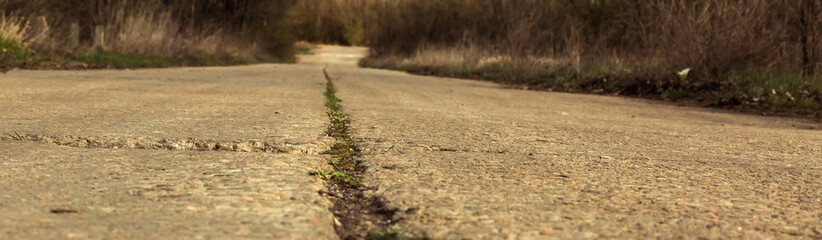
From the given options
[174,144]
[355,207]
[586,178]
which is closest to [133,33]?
[174,144]

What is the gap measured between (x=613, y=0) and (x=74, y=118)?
16.1 metres

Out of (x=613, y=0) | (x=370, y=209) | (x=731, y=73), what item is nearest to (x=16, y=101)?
(x=370, y=209)

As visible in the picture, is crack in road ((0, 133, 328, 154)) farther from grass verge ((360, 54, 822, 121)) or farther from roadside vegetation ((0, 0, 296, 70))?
roadside vegetation ((0, 0, 296, 70))

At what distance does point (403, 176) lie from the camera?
2289mm

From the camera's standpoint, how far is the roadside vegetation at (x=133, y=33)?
37.2 feet

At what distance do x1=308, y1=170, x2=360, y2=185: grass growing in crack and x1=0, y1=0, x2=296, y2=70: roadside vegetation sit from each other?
8.10 metres

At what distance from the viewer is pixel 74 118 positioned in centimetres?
366

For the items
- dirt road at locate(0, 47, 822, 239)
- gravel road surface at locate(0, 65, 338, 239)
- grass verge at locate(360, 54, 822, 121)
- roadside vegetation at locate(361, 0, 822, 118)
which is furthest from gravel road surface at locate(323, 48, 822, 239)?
roadside vegetation at locate(361, 0, 822, 118)

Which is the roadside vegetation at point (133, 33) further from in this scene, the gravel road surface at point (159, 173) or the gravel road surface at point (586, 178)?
the gravel road surface at point (586, 178)

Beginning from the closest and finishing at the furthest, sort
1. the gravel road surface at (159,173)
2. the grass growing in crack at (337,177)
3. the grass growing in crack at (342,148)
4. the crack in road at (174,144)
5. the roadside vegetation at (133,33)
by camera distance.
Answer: the gravel road surface at (159,173) < the grass growing in crack at (337,177) < the grass growing in crack at (342,148) < the crack in road at (174,144) < the roadside vegetation at (133,33)

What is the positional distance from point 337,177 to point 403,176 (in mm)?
216

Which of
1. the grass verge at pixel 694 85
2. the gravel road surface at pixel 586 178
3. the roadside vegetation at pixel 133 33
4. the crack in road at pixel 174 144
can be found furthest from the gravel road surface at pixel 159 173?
the roadside vegetation at pixel 133 33

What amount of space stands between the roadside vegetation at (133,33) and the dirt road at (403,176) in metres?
6.86

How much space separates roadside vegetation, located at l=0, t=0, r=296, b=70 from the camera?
37.2 feet
